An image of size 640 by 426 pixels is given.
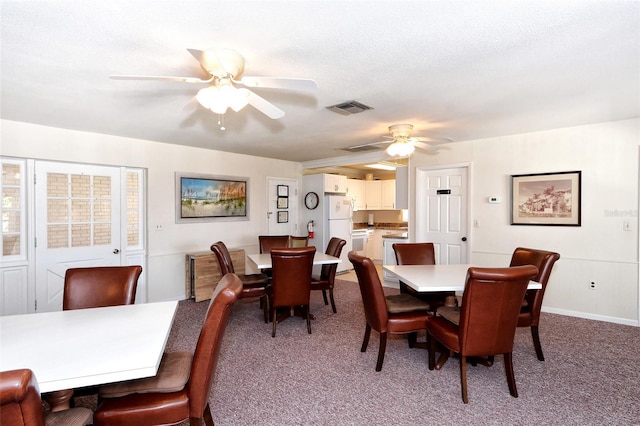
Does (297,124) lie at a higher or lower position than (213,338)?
higher

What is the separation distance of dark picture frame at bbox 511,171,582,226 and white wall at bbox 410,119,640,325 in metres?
0.07

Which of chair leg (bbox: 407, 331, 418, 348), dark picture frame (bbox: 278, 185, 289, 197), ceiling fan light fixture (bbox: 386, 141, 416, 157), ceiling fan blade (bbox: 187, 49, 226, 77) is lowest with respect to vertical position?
chair leg (bbox: 407, 331, 418, 348)

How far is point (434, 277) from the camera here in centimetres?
298

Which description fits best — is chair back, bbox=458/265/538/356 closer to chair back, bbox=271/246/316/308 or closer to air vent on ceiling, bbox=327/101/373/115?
chair back, bbox=271/246/316/308

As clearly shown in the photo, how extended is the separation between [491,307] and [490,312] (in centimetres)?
4

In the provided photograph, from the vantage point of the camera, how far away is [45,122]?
3750 millimetres

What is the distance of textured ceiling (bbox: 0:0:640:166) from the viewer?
172 centimetres

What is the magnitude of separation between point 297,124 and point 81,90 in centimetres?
206

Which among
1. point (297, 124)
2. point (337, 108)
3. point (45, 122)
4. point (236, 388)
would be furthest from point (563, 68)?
point (45, 122)

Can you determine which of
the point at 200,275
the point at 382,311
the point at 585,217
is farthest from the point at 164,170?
the point at 585,217

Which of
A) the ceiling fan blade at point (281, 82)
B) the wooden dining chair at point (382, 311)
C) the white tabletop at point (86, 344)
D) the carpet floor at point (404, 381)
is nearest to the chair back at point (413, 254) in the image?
the carpet floor at point (404, 381)

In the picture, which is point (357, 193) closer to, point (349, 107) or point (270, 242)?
point (270, 242)

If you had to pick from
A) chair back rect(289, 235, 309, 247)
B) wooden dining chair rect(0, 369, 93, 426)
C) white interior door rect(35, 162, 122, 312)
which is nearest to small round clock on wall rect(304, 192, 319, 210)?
chair back rect(289, 235, 309, 247)

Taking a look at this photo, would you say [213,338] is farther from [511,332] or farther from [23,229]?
[23,229]
